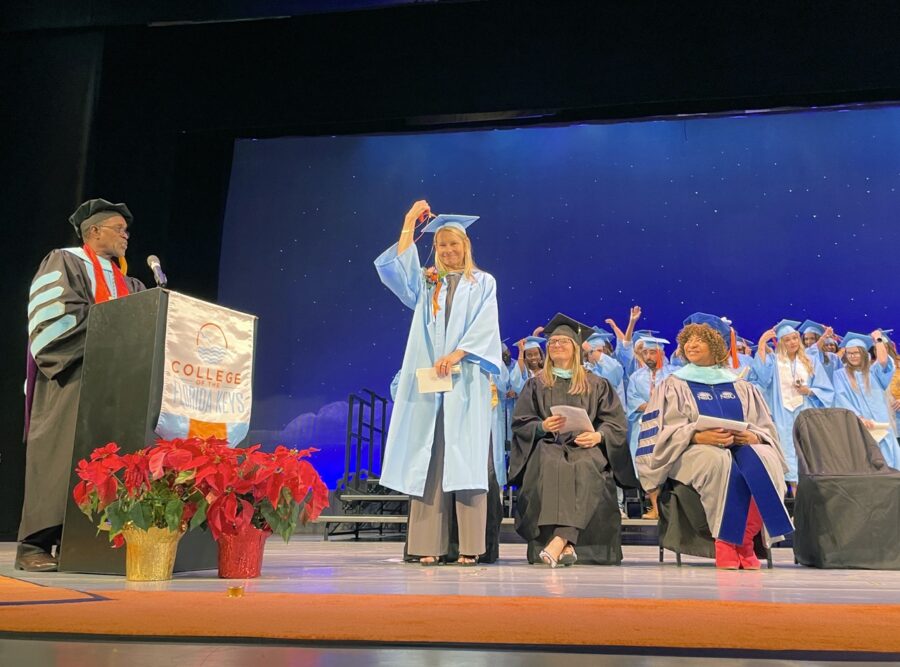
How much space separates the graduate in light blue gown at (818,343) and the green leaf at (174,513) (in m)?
7.69

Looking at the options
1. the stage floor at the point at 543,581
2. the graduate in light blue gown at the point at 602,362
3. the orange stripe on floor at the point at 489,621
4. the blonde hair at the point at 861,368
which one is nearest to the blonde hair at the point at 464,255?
the stage floor at the point at 543,581

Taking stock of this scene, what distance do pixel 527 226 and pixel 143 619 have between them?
9144mm

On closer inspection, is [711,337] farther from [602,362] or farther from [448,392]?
[602,362]

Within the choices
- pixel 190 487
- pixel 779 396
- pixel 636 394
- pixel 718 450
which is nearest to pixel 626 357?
pixel 636 394

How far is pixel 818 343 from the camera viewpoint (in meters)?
8.95

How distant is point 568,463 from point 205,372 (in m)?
2.05

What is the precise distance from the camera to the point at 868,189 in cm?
1006

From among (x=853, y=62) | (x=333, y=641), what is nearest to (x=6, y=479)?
(x=333, y=641)

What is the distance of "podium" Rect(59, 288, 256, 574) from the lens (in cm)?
305

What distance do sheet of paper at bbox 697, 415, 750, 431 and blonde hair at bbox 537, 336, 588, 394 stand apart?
2.23 ft

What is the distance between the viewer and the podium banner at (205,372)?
3070mm

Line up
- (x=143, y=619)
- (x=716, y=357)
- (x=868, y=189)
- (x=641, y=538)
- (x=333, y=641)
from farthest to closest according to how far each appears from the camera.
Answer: (x=868, y=189), (x=641, y=538), (x=716, y=357), (x=143, y=619), (x=333, y=641)

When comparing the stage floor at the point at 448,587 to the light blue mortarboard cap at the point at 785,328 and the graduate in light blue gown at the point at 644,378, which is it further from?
the light blue mortarboard cap at the point at 785,328

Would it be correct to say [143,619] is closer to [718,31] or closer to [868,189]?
[718,31]
